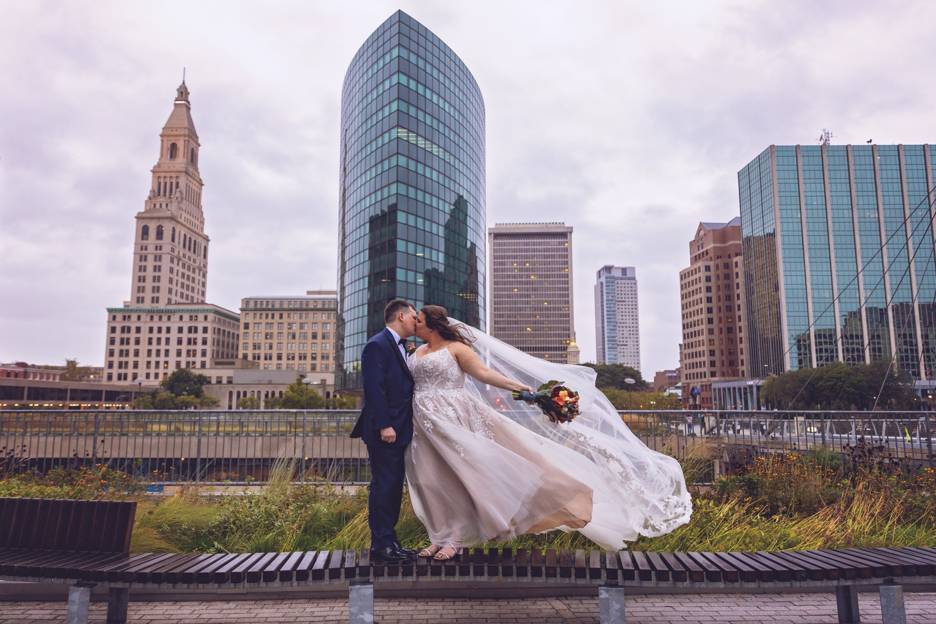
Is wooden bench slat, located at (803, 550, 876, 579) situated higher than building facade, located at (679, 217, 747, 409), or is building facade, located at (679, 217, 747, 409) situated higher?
building facade, located at (679, 217, 747, 409)

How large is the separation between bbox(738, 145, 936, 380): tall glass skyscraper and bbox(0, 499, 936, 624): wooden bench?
11738 centimetres

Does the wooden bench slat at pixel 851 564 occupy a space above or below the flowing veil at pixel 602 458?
below

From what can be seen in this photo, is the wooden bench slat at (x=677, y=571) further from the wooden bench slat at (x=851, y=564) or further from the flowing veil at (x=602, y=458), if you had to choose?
the wooden bench slat at (x=851, y=564)

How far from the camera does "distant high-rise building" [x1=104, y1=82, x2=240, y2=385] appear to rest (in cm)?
14350

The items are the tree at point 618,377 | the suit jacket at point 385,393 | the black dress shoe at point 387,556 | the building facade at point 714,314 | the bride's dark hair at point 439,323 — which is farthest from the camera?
the building facade at point 714,314

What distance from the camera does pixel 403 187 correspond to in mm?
60531

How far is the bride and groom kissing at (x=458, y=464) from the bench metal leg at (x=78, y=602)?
2.10 metres

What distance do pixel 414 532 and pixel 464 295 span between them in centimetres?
6420

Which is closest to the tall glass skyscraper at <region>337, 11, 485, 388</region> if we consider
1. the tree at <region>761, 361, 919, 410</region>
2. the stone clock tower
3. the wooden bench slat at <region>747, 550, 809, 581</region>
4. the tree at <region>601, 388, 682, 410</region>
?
the tree at <region>601, 388, 682, 410</region>

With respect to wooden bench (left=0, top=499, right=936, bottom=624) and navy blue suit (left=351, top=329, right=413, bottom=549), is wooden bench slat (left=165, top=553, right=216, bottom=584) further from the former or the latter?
navy blue suit (left=351, top=329, right=413, bottom=549)

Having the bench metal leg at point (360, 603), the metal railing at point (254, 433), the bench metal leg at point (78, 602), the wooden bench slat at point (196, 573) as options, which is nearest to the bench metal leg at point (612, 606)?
the bench metal leg at point (360, 603)

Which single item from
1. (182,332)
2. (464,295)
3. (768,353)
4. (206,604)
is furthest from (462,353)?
(182,332)

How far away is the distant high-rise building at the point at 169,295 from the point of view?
471ft

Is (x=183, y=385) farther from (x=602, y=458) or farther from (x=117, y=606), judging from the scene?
(x=602, y=458)
